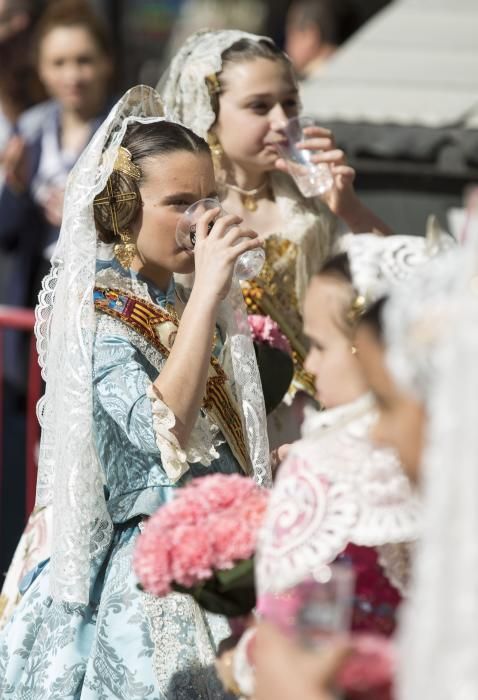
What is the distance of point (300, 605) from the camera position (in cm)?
217

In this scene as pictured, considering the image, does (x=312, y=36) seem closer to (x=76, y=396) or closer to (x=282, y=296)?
(x=282, y=296)

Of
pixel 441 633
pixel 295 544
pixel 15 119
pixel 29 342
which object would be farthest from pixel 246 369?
pixel 15 119

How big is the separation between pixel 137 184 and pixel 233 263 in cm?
39

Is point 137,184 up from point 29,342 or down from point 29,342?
up

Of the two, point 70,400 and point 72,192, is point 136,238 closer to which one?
point 72,192

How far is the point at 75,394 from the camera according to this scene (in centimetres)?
316

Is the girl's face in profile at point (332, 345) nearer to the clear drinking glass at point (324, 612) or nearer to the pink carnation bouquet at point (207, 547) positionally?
the pink carnation bouquet at point (207, 547)

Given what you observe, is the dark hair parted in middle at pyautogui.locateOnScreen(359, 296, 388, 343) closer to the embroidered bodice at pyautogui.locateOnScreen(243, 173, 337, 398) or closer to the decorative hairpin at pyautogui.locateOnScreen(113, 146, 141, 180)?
the decorative hairpin at pyautogui.locateOnScreen(113, 146, 141, 180)

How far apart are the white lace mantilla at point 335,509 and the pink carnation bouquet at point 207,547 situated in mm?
85

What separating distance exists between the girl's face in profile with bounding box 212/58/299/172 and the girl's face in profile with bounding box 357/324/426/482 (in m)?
1.99

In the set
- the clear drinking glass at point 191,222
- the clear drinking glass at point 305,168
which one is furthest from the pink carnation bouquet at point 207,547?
the clear drinking glass at point 305,168

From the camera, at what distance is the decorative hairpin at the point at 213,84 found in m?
4.28

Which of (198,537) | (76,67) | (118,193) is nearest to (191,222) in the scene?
(118,193)

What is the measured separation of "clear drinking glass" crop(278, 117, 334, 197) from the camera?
4176mm
